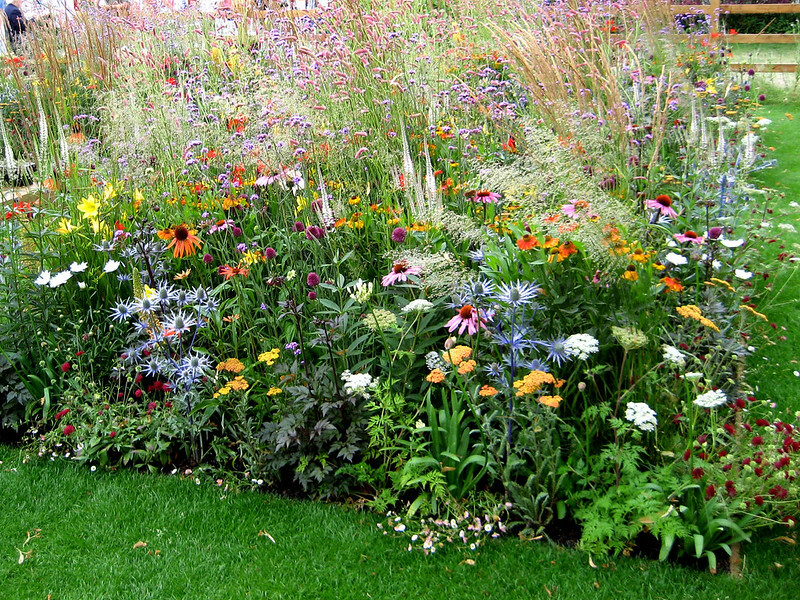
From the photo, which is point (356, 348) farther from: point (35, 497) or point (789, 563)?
point (789, 563)

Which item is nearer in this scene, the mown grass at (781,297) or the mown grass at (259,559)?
the mown grass at (259,559)

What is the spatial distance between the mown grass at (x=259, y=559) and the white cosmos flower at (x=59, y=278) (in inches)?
35.0

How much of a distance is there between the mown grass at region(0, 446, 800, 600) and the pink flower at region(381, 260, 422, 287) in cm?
88

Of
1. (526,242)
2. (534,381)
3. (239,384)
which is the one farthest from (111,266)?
(534,381)

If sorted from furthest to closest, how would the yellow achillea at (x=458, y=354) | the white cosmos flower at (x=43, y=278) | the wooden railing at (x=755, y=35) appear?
the wooden railing at (x=755, y=35) → the white cosmos flower at (x=43, y=278) → the yellow achillea at (x=458, y=354)

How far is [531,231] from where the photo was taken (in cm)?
287

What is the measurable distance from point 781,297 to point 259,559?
3.02 meters

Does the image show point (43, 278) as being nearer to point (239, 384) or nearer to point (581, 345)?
point (239, 384)

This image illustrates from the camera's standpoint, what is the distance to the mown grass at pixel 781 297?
301 cm

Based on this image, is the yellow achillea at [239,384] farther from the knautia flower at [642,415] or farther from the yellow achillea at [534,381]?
the knautia flower at [642,415]

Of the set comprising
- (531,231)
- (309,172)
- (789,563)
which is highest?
(309,172)

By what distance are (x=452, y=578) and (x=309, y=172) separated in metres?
2.31

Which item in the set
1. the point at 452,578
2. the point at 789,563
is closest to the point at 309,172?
the point at 452,578

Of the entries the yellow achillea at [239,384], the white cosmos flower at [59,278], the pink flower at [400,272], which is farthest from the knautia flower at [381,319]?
the white cosmos flower at [59,278]
